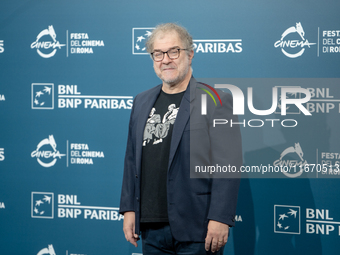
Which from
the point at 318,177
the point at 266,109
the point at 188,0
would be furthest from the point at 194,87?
the point at 318,177

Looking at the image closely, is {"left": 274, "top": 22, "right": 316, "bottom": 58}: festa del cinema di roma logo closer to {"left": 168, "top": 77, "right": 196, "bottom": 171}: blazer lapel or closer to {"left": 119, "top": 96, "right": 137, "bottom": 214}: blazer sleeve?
{"left": 168, "top": 77, "right": 196, "bottom": 171}: blazer lapel

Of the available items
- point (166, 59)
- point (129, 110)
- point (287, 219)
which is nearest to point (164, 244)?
point (166, 59)

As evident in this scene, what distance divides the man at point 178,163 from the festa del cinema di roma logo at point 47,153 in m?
1.21

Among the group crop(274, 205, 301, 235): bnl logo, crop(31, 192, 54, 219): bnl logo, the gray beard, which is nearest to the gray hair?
the gray beard

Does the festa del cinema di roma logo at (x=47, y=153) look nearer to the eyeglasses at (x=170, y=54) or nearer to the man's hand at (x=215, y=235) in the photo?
the eyeglasses at (x=170, y=54)

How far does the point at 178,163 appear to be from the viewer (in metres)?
1.81

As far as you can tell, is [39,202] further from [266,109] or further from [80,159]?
[266,109]

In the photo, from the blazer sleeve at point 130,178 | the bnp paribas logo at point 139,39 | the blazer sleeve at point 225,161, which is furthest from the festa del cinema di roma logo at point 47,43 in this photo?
the blazer sleeve at point 225,161

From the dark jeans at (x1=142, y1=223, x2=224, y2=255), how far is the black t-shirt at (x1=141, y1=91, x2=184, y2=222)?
7 centimetres

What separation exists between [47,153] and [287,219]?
73.3 inches

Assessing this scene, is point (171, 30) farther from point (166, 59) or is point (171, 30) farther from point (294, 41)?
point (294, 41)

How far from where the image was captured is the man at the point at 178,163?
177cm

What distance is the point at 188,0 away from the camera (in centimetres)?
261

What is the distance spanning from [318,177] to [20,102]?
2307 mm
